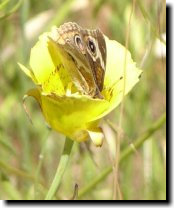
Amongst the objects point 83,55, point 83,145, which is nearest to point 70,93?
point 83,55

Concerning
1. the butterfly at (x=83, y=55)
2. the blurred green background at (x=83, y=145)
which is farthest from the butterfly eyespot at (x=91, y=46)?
the blurred green background at (x=83, y=145)

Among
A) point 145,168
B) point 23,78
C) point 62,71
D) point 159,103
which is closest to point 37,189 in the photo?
point 62,71

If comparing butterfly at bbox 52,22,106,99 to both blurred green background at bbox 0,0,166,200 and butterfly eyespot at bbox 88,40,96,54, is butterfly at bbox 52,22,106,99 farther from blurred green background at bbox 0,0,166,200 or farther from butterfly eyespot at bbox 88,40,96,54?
blurred green background at bbox 0,0,166,200

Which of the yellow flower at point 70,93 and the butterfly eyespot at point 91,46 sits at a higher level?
the butterfly eyespot at point 91,46

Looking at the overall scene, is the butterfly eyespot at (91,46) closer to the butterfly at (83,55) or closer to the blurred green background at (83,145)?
the butterfly at (83,55)

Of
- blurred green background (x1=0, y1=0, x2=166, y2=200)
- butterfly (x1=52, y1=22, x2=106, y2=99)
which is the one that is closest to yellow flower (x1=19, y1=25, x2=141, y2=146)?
butterfly (x1=52, y1=22, x2=106, y2=99)

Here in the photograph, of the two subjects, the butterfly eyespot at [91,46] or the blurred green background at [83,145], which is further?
the blurred green background at [83,145]

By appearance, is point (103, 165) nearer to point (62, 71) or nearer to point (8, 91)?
point (8, 91)
